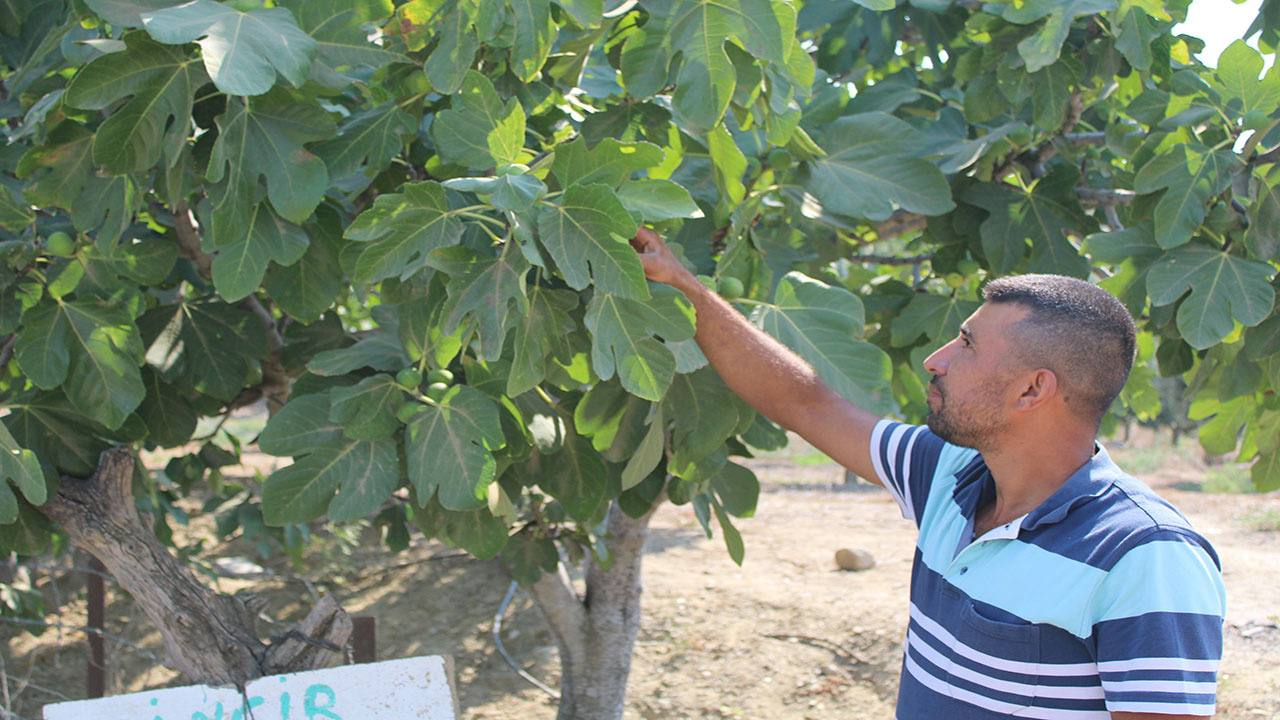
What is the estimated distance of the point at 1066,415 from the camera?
1.52 m

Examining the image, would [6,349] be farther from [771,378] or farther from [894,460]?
[894,460]

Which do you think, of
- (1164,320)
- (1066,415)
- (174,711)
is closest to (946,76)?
(1164,320)

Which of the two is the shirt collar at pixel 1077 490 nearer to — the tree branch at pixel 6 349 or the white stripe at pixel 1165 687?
the white stripe at pixel 1165 687

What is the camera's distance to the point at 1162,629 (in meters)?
1.24

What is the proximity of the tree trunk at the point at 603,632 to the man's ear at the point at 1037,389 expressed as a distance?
2.33 meters

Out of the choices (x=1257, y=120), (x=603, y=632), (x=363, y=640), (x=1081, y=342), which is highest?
(x=1257, y=120)

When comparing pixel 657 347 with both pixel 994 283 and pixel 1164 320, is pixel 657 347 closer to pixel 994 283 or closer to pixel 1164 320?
pixel 994 283

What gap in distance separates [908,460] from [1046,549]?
1.67ft

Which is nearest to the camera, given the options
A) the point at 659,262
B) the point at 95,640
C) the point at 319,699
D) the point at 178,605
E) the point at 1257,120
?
the point at 659,262

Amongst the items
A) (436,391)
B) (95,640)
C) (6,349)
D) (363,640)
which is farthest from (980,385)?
(95,640)

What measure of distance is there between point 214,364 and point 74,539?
532 mm

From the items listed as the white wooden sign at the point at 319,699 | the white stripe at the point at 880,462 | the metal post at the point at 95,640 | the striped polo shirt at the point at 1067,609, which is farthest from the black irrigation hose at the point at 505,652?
the striped polo shirt at the point at 1067,609

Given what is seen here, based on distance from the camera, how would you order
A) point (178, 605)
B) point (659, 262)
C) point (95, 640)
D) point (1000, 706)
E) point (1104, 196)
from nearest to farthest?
1. point (1000, 706)
2. point (659, 262)
3. point (178, 605)
4. point (1104, 196)
5. point (95, 640)

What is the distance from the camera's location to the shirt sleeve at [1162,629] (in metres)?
1.22
